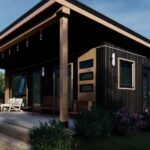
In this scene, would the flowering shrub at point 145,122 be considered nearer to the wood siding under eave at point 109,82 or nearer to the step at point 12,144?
the wood siding under eave at point 109,82

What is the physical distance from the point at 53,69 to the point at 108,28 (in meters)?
4.45

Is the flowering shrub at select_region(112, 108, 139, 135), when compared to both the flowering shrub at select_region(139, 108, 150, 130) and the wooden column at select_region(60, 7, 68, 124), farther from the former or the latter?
the wooden column at select_region(60, 7, 68, 124)

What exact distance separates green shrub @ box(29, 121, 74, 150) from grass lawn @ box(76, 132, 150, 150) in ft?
1.69

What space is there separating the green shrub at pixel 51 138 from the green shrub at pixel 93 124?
64cm

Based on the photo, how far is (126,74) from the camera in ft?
34.6

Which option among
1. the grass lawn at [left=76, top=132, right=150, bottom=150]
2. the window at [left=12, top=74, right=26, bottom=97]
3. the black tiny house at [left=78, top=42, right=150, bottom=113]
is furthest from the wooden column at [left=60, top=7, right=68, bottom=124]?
the window at [left=12, top=74, right=26, bottom=97]

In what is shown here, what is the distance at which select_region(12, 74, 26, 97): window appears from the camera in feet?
51.0

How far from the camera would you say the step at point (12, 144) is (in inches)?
256

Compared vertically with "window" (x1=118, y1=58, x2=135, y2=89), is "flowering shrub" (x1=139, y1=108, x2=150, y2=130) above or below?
below

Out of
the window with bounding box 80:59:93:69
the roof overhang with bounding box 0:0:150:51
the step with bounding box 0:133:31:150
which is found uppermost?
the roof overhang with bounding box 0:0:150:51

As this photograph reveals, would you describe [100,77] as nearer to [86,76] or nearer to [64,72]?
[86,76]

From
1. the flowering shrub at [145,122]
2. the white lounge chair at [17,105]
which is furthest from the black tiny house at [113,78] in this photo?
the white lounge chair at [17,105]

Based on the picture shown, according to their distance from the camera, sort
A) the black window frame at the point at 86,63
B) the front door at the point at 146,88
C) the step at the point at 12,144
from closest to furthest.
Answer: the step at the point at 12,144 < the black window frame at the point at 86,63 < the front door at the point at 146,88

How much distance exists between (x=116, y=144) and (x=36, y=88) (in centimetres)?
808
